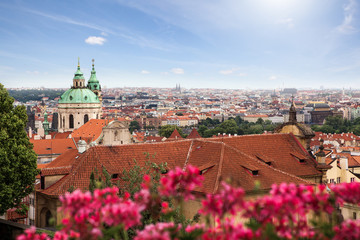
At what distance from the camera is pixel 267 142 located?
28812 mm

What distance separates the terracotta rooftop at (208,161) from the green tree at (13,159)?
0.90 meters

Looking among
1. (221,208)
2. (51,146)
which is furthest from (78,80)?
(221,208)

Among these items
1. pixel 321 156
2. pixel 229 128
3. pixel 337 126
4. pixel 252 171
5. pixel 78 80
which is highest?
pixel 78 80

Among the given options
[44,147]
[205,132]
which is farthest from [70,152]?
[205,132]

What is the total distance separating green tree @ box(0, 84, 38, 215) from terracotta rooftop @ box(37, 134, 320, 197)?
0.90 m

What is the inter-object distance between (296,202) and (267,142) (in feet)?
75.3

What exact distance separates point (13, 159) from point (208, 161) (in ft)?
33.2

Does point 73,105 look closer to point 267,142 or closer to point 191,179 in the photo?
point 267,142

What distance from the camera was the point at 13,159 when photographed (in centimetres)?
2302

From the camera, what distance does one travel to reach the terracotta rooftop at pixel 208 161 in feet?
74.7

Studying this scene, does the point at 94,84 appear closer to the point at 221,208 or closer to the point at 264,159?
the point at 264,159

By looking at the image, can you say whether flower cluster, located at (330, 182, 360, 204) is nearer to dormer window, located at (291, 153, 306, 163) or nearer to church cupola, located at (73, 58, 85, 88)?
dormer window, located at (291, 153, 306, 163)

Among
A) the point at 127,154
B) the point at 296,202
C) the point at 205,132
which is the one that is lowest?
the point at 205,132

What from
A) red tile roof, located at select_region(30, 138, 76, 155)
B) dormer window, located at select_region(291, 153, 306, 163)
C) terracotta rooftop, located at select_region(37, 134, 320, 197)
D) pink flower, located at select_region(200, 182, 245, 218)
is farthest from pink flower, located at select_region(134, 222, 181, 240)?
red tile roof, located at select_region(30, 138, 76, 155)
